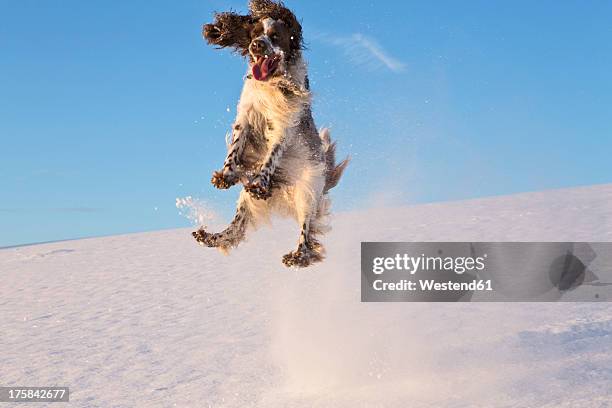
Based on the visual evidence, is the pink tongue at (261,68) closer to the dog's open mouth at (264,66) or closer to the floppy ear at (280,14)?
the dog's open mouth at (264,66)

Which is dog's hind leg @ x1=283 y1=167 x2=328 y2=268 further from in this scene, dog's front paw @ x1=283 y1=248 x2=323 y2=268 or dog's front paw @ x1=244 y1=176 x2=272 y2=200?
dog's front paw @ x1=244 y1=176 x2=272 y2=200

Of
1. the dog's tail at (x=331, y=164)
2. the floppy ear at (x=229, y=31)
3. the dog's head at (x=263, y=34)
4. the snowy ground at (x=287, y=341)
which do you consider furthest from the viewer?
the snowy ground at (x=287, y=341)

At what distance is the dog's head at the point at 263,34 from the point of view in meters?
5.98

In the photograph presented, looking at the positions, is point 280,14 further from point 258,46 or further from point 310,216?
point 310,216

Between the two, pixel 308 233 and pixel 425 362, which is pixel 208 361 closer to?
pixel 425 362

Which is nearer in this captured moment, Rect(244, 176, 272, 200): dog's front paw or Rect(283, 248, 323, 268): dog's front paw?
Rect(244, 176, 272, 200): dog's front paw

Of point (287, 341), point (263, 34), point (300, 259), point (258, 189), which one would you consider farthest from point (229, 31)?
point (287, 341)

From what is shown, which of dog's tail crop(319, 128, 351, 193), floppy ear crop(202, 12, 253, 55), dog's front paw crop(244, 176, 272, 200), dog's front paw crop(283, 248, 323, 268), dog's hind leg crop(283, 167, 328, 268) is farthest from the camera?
dog's tail crop(319, 128, 351, 193)

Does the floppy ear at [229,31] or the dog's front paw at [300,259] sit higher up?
the floppy ear at [229,31]

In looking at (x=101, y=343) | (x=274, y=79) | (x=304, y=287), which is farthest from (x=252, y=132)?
(x=304, y=287)

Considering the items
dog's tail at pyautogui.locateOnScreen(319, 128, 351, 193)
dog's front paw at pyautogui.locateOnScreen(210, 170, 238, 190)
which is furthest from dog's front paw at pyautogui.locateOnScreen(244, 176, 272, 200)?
dog's tail at pyautogui.locateOnScreen(319, 128, 351, 193)

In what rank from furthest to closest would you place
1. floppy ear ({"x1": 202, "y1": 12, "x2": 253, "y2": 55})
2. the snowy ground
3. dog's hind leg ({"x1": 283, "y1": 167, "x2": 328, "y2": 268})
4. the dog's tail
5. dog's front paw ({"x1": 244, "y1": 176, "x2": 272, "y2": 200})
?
1. the snowy ground
2. the dog's tail
3. dog's hind leg ({"x1": 283, "y1": 167, "x2": 328, "y2": 268})
4. floppy ear ({"x1": 202, "y1": 12, "x2": 253, "y2": 55})
5. dog's front paw ({"x1": 244, "y1": 176, "x2": 272, "y2": 200})

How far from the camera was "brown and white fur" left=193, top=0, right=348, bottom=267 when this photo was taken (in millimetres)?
6023

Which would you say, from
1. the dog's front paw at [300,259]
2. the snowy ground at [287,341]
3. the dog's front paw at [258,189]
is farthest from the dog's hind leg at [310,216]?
the snowy ground at [287,341]
